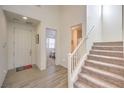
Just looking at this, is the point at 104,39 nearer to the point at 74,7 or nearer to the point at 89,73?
the point at 74,7

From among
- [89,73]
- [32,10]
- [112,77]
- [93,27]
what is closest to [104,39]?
[93,27]

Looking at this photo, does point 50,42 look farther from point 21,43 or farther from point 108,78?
point 108,78

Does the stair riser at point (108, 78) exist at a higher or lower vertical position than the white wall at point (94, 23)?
lower

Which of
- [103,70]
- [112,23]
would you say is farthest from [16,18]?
[112,23]

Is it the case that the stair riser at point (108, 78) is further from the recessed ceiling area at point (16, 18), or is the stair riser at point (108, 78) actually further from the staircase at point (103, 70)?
the recessed ceiling area at point (16, 18)

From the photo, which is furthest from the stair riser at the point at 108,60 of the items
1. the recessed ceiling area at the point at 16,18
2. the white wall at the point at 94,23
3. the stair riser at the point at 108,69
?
the recessed ceiling area at the point at 16,18

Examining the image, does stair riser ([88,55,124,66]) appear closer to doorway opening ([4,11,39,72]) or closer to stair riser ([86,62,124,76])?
stair riser ([86,62,124,76])

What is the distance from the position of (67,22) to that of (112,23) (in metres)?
2.07

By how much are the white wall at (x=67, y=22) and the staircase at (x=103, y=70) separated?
1490 millimetres

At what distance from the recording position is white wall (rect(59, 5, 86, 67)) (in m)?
4.31

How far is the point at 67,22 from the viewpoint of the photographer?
5.06m

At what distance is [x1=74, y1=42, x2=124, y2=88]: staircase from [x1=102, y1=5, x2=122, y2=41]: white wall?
1141 millimetres

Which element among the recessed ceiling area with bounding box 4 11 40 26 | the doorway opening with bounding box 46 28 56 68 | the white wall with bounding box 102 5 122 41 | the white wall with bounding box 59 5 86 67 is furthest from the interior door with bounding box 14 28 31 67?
the white wall with bounding box 102 5 122 41

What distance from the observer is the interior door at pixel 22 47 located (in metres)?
4.76
